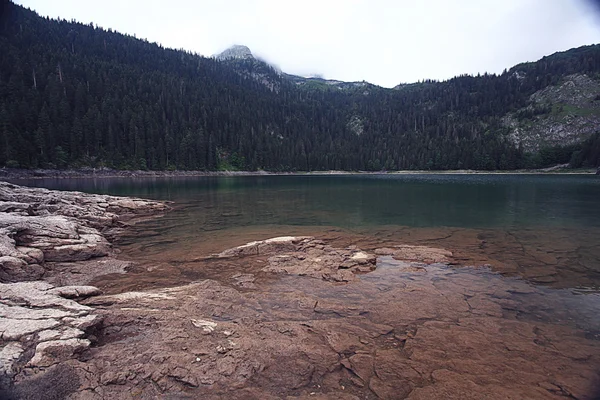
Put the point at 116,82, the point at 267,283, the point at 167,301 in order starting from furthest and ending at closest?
the point at 116,82
the point at 267,283
the point at 167,301

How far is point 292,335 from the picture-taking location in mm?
7289

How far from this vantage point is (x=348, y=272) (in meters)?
12.3

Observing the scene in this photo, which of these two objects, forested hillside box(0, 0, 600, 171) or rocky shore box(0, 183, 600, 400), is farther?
forested hillside box(0, 0, 600, 171)

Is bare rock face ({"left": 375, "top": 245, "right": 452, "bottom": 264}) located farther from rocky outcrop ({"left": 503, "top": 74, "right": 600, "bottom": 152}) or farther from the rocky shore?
rocky outcrop ({"left": 503, "top": 74, "right": 600, "bottom": 152})

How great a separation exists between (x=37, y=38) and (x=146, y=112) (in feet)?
293

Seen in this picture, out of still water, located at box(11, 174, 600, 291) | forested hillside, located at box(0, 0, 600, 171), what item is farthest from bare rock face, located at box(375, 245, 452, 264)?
forested hillside, located at box(0, 0, 600, 171)

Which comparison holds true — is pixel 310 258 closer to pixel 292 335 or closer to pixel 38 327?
pixel 292 335

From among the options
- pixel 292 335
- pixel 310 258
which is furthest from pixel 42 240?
Answer: pixel 292 335

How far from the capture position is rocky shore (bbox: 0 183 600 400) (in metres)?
5.34

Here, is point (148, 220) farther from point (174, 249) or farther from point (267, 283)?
point (267, 283)

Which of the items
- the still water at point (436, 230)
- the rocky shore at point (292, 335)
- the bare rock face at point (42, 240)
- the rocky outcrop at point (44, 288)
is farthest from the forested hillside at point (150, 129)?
the rocky shore at point (292, 335)

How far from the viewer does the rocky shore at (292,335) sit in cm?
534

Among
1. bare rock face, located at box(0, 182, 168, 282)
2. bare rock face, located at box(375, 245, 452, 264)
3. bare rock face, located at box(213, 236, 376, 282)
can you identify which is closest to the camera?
bare rock face, located at box(0, 182, 168, 282)

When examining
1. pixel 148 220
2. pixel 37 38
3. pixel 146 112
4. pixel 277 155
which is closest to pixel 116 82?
pixel 146 112
